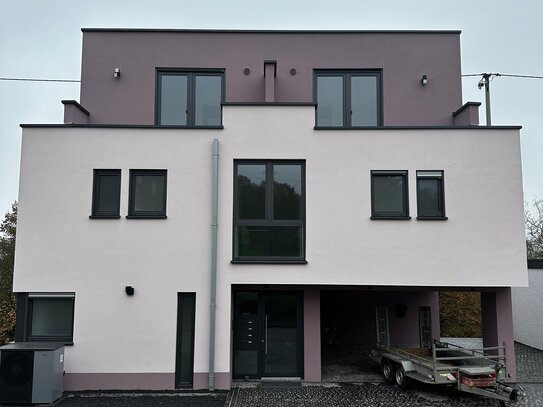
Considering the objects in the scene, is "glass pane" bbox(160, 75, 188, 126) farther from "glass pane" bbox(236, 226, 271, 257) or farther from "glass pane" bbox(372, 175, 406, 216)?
"glass pane" bbox(372, 175, 406, 216)

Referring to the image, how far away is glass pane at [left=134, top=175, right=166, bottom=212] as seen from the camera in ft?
34.1

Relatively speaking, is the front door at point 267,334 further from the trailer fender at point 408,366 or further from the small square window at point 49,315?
the small square window at point 49,315

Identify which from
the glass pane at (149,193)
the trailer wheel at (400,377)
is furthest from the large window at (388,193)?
the glass pane at (149,193)

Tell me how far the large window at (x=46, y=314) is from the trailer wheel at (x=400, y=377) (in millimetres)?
7134

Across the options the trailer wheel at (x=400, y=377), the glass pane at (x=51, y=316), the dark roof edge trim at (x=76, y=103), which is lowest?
the trailer wheel at (x=400, y=377)

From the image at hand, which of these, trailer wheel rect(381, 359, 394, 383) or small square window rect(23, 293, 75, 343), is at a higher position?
small square window rect(23, 293, 75, 343)

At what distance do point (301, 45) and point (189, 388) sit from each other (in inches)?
351

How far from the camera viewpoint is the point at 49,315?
10.1m

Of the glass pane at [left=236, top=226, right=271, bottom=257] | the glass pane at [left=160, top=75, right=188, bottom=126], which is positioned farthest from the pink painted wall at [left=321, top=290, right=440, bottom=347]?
the glass pane at [left=160, top=75, right=188, bottom=126]

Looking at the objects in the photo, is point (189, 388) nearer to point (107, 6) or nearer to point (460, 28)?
point (107, 6)

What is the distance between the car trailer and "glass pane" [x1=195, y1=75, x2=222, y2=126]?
7.06 m

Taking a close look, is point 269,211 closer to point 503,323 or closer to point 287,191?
point 287,191

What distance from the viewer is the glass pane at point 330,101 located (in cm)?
1188

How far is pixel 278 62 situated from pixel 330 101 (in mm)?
1777
